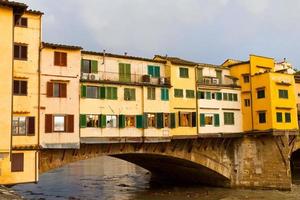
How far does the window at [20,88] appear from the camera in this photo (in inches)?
1107

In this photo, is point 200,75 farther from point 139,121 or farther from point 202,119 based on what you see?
point 139,121

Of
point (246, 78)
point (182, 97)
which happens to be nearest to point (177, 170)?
point (182, 97)

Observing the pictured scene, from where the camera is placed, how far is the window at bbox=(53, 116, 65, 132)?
2992 centimetres

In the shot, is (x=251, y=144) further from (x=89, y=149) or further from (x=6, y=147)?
(x=6, y=147)

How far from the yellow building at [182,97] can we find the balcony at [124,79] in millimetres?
1192

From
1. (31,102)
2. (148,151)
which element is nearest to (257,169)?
(148,151)

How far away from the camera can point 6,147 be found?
78.3ft

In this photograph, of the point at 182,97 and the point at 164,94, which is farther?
the point at 182,97

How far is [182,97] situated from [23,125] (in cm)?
1694

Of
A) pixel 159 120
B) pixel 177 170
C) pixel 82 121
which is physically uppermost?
pixel 159 120

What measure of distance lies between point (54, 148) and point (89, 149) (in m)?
4.12

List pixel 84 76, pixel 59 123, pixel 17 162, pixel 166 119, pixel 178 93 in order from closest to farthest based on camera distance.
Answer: pixel 17 162, pixel 59 123, pixel 84 76, pixel 166 119, pixel 178 93

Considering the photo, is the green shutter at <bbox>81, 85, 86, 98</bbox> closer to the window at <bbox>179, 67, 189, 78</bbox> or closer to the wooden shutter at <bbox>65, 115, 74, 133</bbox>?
the wooden shutter at <bbox>65, 115, 74, 133</bbox>

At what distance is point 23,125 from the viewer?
92.3ft
